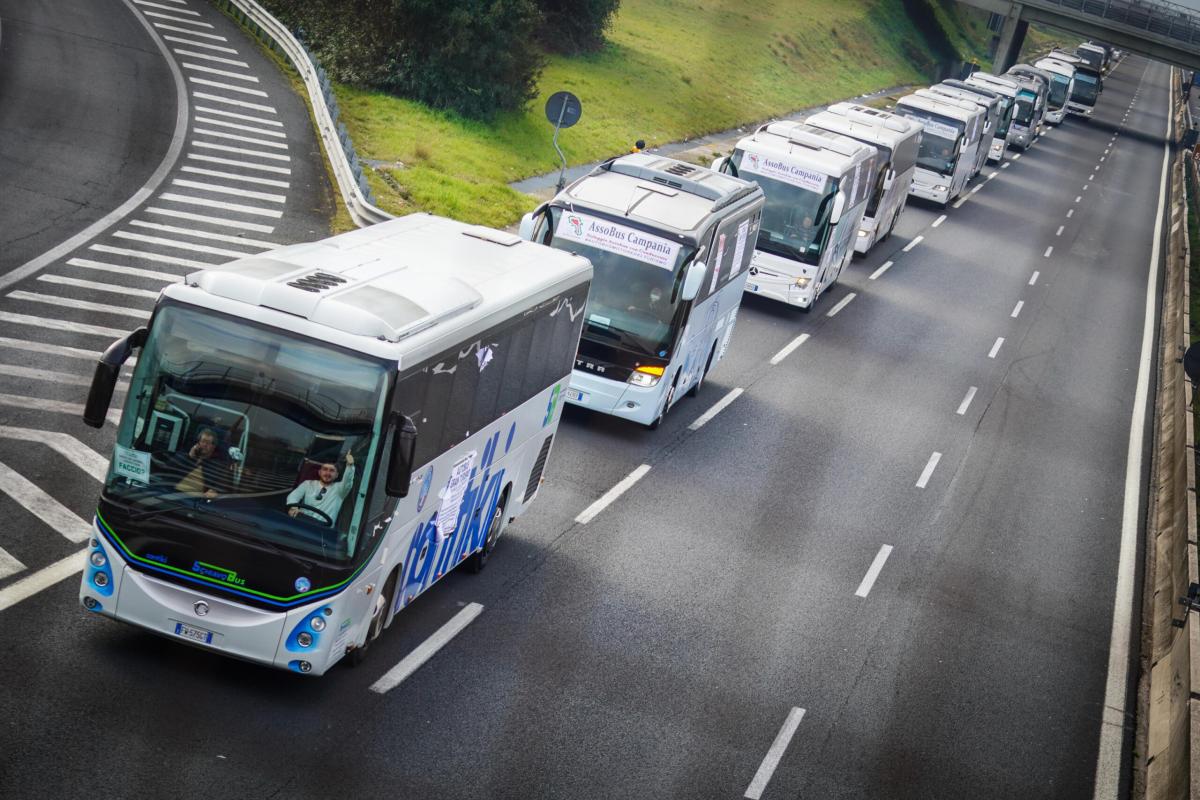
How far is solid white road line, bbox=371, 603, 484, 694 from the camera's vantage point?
40.0 feet

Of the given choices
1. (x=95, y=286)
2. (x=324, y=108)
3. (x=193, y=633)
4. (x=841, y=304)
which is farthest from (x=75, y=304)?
(x=841, y=304)

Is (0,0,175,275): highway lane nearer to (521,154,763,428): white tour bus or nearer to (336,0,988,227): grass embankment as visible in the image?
(336,0,988,227): grass embankment

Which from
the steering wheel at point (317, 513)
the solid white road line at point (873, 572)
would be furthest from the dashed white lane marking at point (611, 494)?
the steering wheel at point (317, 513)

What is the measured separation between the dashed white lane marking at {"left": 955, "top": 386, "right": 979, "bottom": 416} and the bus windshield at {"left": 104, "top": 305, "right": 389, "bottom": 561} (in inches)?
673

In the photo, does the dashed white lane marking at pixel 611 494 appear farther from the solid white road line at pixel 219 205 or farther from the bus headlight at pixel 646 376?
the solid white road line at pixel 219 205

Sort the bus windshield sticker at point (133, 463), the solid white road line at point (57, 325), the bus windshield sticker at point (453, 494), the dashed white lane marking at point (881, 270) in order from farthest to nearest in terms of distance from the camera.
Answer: the dashed white lane marking at point (881, 270)
the solid white road line at point (57, 325)
the bus windshield sticker at point (453, 494)
the bus windshield sticker at point (133, 463)

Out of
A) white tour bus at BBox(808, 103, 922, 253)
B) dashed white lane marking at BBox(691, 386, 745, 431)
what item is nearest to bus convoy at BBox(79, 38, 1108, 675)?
dashed white lane marking at BBox(691, 386, 745, 431)

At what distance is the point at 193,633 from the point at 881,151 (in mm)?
26952

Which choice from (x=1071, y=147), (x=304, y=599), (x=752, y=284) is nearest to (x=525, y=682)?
(x=304, y=599)

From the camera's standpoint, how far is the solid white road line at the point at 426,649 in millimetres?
12195

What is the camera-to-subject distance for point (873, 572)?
17594 millimetres

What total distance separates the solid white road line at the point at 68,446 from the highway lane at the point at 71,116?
6.68m

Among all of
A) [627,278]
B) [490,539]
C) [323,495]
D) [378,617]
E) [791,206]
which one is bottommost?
[490,539]

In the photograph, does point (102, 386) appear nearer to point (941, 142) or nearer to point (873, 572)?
point (873, 572)
